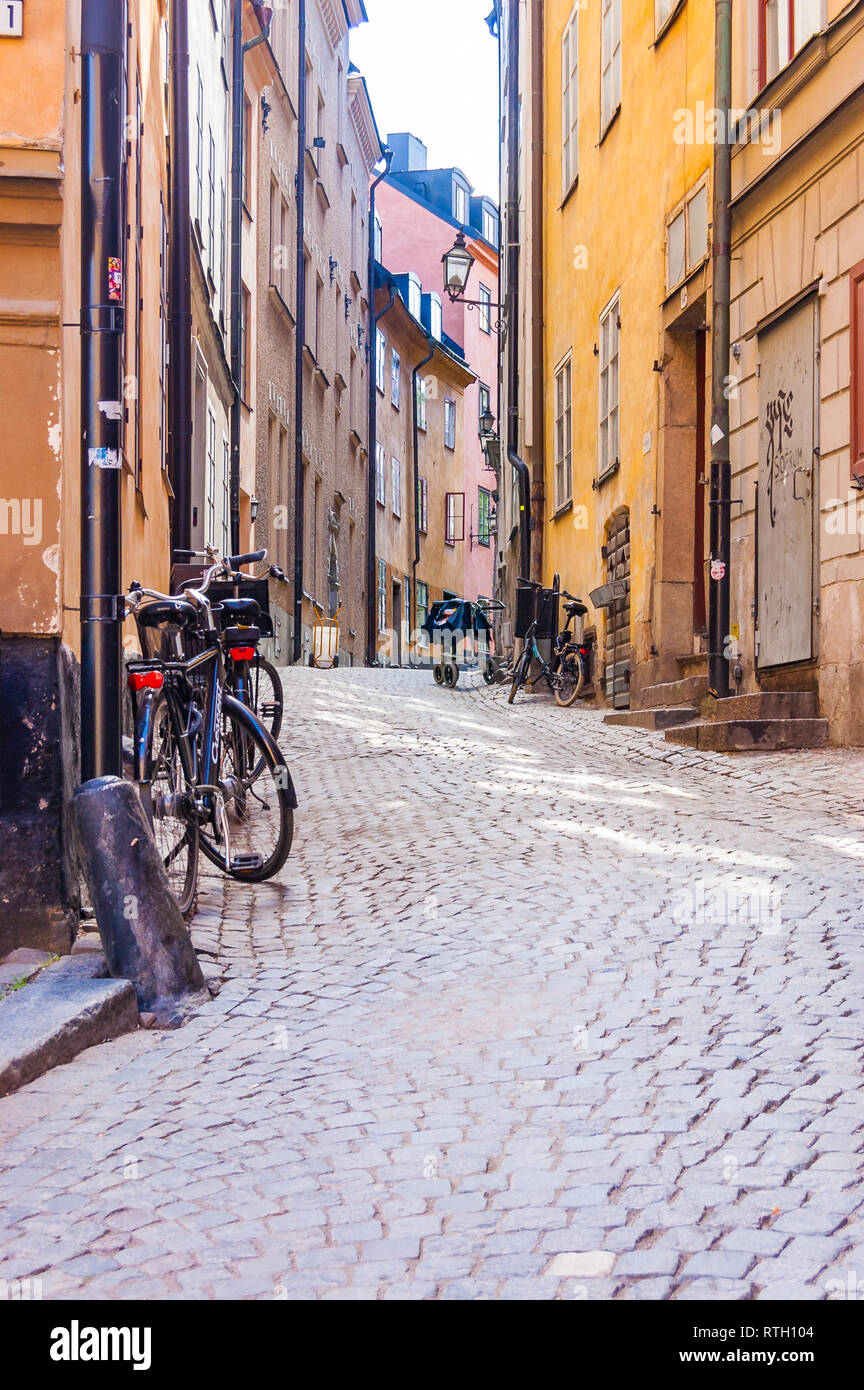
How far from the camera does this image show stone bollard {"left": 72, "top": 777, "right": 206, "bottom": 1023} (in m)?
4.73

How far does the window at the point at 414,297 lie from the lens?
130ft

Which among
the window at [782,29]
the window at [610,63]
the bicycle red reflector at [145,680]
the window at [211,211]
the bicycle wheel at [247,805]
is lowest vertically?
the bicycle wheel at [247,805]

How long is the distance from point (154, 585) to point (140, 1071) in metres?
7.17

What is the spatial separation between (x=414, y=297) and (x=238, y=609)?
115ft

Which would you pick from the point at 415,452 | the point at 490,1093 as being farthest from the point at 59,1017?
the point at 415,452

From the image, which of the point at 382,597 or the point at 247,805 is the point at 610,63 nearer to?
the point at 247,805

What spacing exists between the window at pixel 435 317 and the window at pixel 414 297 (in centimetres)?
111

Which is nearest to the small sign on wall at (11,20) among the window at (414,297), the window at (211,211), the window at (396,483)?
the window at (211,211)

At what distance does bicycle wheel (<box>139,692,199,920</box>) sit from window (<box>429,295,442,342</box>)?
3785 centimetres

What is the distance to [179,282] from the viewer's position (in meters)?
12.4

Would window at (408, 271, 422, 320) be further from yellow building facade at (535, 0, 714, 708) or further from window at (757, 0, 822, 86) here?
window at (757, 0, 822, 86)

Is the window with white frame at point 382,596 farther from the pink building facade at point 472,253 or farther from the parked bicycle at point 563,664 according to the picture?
the parked bicycle at point 563,664

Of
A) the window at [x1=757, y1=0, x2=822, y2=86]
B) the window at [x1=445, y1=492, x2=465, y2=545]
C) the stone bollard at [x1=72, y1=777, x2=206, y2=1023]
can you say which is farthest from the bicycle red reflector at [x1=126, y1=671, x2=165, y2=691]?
the window at [x1=445, y1=492, x2=465, y2=545]
